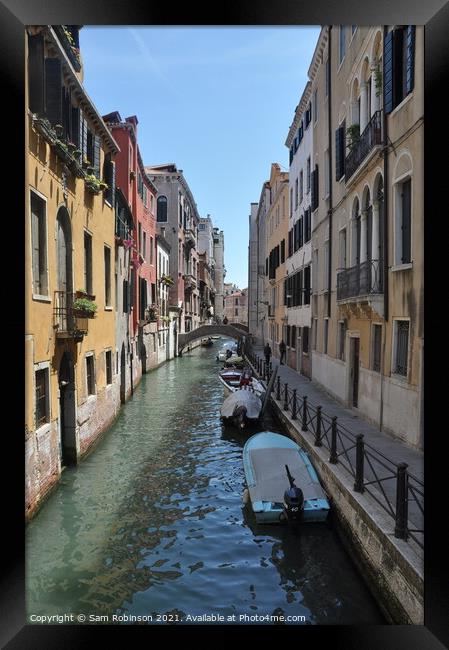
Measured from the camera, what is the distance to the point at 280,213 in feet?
94.7

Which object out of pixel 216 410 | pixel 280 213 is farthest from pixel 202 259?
pixel 216 410

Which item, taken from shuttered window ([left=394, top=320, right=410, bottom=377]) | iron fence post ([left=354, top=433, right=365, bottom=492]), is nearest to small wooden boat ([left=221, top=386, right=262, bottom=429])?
shuttered window ([left=394, top=320, right=410, bottom=377])

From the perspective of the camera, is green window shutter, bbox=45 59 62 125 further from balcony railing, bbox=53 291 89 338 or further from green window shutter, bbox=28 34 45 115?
balcony railing, bbox=53 291 89 338

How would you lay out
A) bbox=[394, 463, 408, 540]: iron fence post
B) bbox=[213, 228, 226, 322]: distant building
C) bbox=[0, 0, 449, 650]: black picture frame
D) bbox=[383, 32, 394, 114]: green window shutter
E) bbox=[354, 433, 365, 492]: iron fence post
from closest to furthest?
bbox=[0, 0, 449, 650]: black picture frame
bbox=[394, 463, 408, 540]: iron fence post
bbox=[354, 433, 365, 492]: iron fence post
bbox=[383, 32, 394, 114]: green window shutter
bbox=[213, 228, 226, 322]: distant building

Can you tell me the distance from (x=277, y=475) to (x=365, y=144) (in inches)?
267

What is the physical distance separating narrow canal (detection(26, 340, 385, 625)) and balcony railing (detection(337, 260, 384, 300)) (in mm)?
4455

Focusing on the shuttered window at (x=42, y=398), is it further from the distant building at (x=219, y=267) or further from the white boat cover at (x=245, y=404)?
the distant building at (x=219, y=267)

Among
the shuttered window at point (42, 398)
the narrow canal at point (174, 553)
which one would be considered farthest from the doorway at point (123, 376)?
the shuttered window at point (42, 398)

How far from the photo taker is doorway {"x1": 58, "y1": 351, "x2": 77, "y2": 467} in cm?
968

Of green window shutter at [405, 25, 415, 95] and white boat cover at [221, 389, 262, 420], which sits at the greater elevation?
green window shutter at [405, 25, 415, 95]

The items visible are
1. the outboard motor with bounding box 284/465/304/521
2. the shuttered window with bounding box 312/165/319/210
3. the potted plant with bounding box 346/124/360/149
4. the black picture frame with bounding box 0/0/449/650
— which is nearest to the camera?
the black picture frame with bounding box 0/0/449/650
